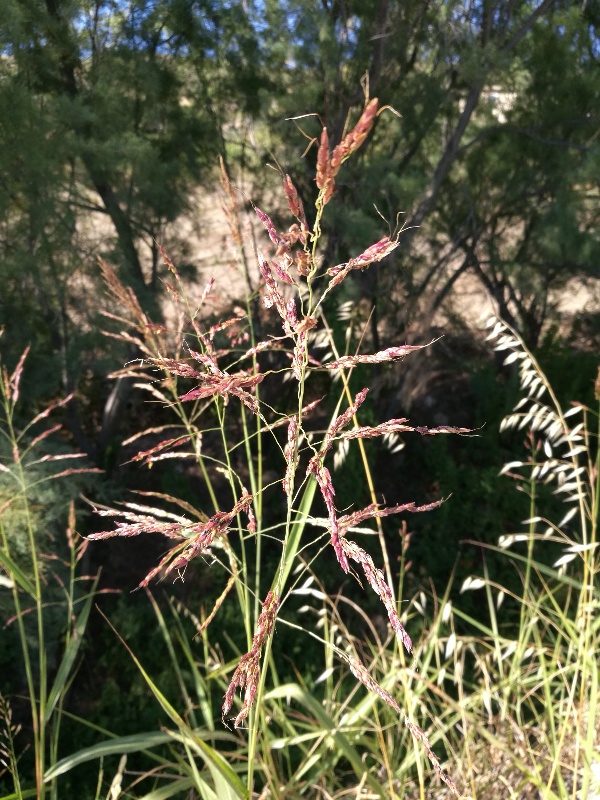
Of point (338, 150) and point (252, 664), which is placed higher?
point (338, 150)

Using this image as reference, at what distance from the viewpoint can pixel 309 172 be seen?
15.3 feet

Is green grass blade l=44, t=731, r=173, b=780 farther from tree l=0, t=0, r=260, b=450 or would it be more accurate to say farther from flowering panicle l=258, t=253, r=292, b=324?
tree l=0, t=0, r=260, b=450

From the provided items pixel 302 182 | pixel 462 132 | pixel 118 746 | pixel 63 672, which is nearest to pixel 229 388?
pixel 118 746

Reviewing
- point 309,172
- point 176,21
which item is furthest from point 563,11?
point 176,21

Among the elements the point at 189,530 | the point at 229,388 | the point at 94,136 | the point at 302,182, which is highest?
the point at 94,136

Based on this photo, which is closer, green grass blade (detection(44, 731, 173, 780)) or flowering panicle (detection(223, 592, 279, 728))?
flowering panicle (detection(223, 592, 279, 728))

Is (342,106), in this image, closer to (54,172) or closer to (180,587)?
(54,172)

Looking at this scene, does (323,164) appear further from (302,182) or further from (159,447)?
(302,182)

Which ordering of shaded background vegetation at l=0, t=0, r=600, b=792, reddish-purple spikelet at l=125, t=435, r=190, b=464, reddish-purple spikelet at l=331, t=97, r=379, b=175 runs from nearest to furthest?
reddish-purple spikelet at l=331, t=97, r=379, b=175, reddish-purple spikelet at l=125, t=435, r=190, b=464, shaded background vegetation at l=0, t=0, r=600, b=792

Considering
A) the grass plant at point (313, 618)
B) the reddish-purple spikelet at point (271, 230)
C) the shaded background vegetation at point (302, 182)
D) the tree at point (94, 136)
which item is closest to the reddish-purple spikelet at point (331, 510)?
the grass plant at point (313, 618)

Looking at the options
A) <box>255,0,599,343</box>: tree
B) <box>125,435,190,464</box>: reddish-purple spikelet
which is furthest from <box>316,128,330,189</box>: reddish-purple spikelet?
<box>255,0,599,343</box>: tree

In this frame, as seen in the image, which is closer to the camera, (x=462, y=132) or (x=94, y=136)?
(x=94, y=136)

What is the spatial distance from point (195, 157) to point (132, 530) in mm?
4141

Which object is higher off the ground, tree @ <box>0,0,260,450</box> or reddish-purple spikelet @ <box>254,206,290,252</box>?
tree @ <box>0,0,260,450</box>
